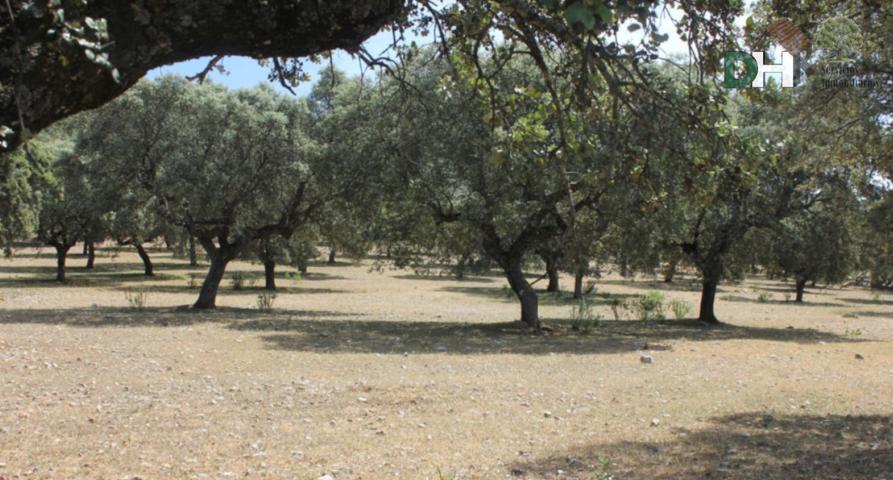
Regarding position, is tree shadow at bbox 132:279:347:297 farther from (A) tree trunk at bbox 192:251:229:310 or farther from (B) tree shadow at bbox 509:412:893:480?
(B) tree shadow at bbox 509:412:893:480

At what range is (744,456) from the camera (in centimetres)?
657

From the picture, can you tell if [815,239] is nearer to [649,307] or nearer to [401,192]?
[649,307]

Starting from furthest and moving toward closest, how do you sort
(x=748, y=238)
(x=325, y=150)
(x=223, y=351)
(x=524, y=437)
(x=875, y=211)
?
(x=748, y=238)
(x=325, y=150)
(x=223, y=351)
(x=875, y=211)
(x=524, y=437)

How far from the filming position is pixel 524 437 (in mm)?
7207

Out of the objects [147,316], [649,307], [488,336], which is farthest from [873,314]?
[147,316]

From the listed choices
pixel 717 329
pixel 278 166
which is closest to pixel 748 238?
pixel 717 329

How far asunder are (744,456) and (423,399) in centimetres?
412

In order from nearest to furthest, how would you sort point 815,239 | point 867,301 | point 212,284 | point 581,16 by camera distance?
1. point 581,16
2. point 815,239
3. point 212,284
4. point 867,301

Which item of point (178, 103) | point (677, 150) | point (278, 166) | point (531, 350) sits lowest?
point (531, 350)

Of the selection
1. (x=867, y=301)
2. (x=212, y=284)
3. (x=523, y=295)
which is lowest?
(x=867, y=301)

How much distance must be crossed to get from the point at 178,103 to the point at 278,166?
Answer: 11.2ft

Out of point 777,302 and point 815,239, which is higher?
point 815,239

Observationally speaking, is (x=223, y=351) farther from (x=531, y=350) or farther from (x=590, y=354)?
(x=590, y=354)

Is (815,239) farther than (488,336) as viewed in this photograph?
Yes
